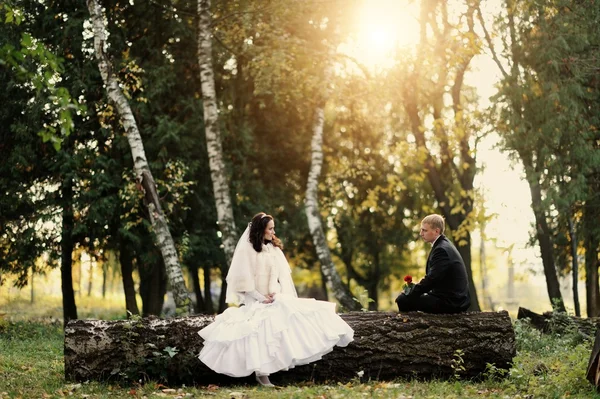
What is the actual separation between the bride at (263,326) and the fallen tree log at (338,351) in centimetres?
33

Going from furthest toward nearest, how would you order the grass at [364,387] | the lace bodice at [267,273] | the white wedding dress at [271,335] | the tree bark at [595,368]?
the lace bodice at [267,273], the white wedding dress at [271,335], the grass at [364,387], the tree bark at [595,368]

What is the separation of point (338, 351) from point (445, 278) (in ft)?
5.91

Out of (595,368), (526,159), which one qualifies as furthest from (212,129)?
(595,368)

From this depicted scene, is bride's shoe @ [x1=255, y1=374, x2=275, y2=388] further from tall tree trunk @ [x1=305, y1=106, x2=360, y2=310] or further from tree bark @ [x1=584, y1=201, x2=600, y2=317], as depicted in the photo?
tree bark @ [x1=584, y1=201, x2=600, y2=317]

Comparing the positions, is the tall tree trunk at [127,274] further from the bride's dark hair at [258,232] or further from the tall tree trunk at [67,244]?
the bride's dark hair at [258,232]

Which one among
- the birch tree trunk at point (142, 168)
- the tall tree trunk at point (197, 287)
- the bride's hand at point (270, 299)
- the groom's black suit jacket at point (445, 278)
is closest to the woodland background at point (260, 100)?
the tall tree trunk at point (197, 287)

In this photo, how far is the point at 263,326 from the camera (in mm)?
10875

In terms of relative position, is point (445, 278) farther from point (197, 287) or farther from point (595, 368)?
point (197, 287)

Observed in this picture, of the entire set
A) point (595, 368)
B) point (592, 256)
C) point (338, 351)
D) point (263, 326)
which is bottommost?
point (595, 368)

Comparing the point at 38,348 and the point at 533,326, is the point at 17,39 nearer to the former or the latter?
the point at 38,348

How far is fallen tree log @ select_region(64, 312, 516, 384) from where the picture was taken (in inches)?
435

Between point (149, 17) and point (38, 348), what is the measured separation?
13.2 m

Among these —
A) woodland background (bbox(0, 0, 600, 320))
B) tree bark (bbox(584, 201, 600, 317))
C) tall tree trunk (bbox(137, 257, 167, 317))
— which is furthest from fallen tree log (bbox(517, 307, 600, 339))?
tall tree trunk (bbox(137, 257, 167, 317))

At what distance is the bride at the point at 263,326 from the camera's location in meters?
10.7
